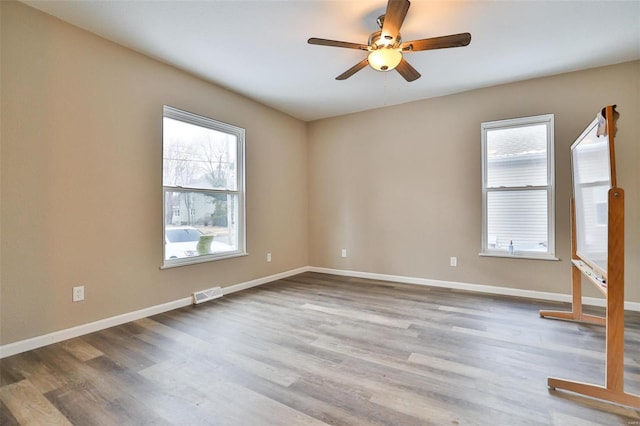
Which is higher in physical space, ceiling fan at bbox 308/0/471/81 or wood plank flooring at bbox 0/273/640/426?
ceiling fan at bbox 308/0/471/81

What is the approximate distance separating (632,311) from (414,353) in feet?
8.81

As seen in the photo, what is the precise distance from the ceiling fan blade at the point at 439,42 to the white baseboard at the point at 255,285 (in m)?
2.95

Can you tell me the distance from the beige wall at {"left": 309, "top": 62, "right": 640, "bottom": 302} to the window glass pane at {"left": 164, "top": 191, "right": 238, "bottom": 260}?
167 cm

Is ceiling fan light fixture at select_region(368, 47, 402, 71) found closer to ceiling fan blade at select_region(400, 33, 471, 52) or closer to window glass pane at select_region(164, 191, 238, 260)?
ceiling fan blade at select_region(400, 33, 471, 52)

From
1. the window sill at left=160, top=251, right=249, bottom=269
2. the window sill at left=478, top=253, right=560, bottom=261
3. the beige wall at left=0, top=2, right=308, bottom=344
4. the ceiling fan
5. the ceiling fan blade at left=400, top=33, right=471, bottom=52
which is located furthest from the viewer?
the window sill at left=478, top=253, right=560, bottom=261

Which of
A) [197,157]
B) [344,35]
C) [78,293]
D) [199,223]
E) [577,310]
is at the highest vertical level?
[344,35]

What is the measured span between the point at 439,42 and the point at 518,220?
2.55 m

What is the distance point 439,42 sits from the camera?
2.18 metres

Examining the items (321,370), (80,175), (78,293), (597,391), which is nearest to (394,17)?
(321,370)

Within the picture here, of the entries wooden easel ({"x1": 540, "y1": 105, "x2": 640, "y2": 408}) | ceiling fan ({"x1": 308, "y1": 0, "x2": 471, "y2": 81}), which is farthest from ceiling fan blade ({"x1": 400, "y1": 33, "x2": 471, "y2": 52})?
wooden easel ({"x1": 540, "y1": 105, "x2": 640, "y2": 408})

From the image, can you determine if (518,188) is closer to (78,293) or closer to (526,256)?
(526,256)

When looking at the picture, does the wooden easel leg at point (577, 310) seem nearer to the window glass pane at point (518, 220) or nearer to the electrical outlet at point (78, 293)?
the window glass pane at point (518, 220)

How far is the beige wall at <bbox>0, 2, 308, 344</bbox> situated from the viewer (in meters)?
2.20

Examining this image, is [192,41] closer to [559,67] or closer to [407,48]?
[407,48]
